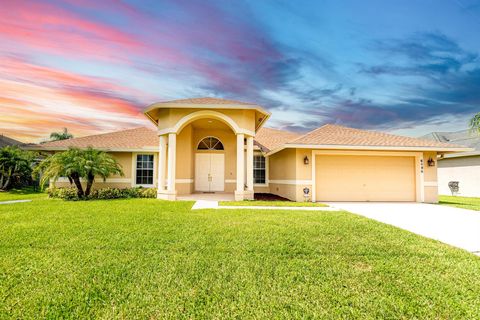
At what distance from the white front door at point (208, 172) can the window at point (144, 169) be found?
2821 mm

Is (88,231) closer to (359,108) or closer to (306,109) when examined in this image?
(306,109)

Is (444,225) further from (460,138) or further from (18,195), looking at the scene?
(460,138)

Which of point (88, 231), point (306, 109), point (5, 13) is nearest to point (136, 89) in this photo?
point (5, 13)

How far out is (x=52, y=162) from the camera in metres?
12.2

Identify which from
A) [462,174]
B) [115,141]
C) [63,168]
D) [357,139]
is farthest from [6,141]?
[462,174]

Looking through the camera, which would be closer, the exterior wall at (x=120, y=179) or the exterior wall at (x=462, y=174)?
the exterior wall at (x=120, y=179)

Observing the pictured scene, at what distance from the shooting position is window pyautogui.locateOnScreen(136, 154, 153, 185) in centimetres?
1494

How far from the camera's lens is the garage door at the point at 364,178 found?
12664 mm

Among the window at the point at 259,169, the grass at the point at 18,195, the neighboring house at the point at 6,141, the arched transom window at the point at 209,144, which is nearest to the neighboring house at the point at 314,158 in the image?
the arched transom window at the point at 209,144

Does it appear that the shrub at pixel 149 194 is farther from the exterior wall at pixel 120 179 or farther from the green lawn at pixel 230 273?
the green lawn at pixel 230 273

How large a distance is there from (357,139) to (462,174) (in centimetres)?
1241

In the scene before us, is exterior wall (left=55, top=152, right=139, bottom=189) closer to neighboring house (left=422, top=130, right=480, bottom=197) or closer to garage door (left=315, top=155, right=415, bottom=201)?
garage door (left=315, top=155, right=415, bottom=201)

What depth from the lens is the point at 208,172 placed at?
16.0 metres

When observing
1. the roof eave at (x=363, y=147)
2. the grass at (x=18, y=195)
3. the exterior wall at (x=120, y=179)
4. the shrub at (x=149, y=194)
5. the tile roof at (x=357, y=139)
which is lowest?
the grass at (x=18, y=195)
